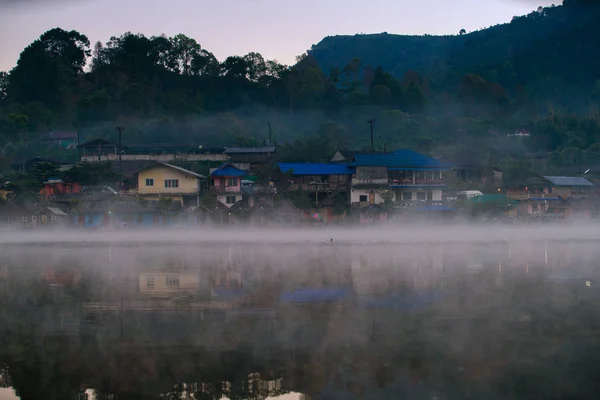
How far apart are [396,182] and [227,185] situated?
12.8 meters

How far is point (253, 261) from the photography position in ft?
92.0

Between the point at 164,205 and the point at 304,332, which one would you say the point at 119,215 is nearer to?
the point at 164,205

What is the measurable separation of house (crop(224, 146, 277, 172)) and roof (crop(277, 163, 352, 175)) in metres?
6.10

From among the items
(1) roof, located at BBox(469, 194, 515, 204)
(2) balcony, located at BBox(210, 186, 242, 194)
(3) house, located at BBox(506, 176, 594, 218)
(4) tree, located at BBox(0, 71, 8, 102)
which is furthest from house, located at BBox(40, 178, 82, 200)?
(4) tree, located at BBox(0, 71, 8, 102)

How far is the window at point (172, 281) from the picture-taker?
20.9m

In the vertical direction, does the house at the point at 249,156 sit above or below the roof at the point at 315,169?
above

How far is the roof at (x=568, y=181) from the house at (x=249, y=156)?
79.3ft

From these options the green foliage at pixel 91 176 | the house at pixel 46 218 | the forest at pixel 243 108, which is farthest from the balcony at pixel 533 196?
the house at pixel 46 218

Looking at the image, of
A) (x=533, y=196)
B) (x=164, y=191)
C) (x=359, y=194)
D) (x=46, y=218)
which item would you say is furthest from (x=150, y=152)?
(x=533, y=196)

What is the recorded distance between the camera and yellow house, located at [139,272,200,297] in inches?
773

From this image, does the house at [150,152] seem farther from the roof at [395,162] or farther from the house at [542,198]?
the house at [542,198]

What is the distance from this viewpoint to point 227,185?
52875 millimetres

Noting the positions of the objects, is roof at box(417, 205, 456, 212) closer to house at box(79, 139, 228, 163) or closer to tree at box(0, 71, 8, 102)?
house at box(79, 139, 228, 163)

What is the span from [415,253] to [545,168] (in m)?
47.3
